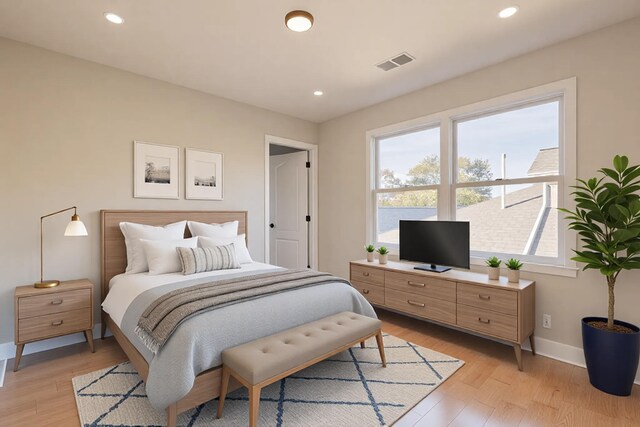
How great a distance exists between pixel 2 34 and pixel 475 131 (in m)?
4.45

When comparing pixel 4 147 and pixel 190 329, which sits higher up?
pixel 4 147

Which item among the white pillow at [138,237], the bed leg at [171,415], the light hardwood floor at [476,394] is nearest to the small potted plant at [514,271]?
the light hardwood floor at [476,394]

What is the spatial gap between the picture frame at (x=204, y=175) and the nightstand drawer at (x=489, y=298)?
9.86 feet

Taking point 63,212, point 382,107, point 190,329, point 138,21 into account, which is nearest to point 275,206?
point 382,107

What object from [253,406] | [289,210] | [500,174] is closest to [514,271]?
[500,174]

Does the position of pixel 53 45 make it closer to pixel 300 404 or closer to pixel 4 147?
pixel 4 147

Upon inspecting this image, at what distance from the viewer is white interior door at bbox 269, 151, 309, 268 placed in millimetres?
5059

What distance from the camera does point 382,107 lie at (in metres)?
4.14

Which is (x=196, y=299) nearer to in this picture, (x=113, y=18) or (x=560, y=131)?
(x=113, y=18)

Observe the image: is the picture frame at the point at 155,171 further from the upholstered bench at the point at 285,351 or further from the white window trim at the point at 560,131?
the white window trim at the point at 560,131

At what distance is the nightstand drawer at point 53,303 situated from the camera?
2.40 metres

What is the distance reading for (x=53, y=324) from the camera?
2.52 metres

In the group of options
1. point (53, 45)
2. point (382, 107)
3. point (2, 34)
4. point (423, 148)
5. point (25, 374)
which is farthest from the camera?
point (382, 107)

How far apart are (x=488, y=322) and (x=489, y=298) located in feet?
0.69
